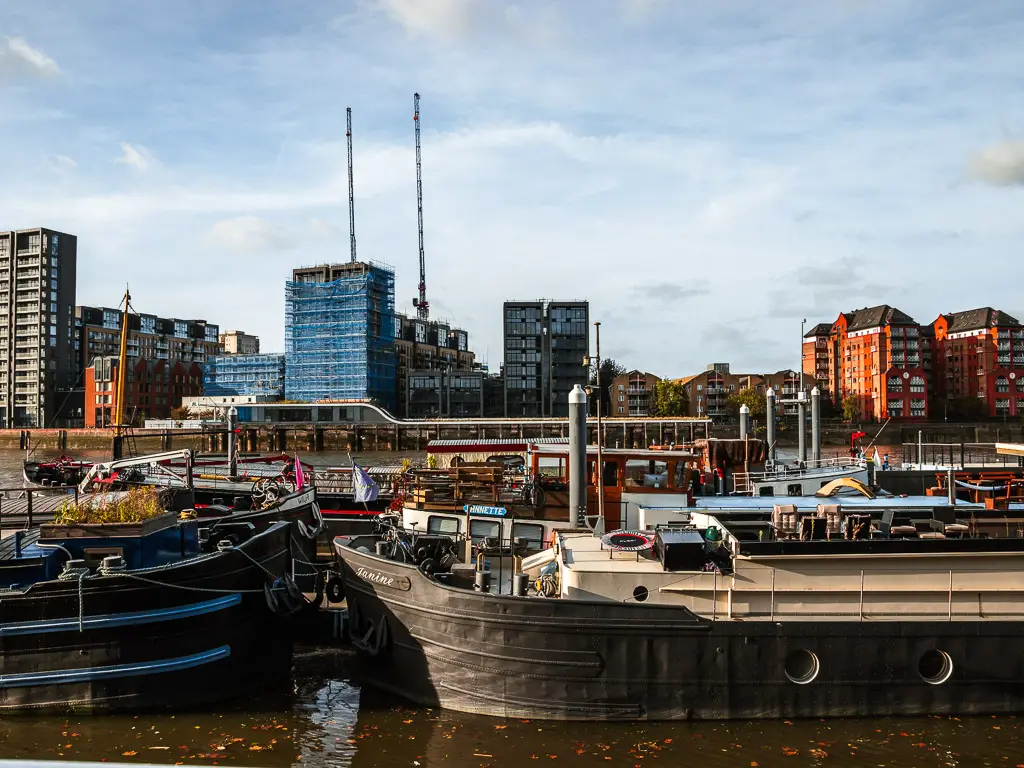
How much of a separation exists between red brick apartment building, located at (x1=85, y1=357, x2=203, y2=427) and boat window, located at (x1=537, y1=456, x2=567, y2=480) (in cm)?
10351

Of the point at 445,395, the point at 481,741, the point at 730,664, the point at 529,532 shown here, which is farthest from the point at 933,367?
the point at 481,741

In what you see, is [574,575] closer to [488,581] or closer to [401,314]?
[488,581]

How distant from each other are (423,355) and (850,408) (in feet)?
250

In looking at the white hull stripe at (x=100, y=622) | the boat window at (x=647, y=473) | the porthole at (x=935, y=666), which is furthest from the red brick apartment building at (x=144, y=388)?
the porthole at (x=935, y=666)

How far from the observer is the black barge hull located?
1137 centimetres

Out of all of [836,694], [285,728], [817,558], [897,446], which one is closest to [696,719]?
[836,694]

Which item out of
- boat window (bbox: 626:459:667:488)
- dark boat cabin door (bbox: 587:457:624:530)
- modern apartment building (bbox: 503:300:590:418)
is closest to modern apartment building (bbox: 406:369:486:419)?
modern apartment building (bbox: 503:300:590:418)

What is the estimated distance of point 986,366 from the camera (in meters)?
118

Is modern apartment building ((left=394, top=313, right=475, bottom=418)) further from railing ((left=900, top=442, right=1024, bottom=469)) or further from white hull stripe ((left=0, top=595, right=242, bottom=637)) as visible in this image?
white hull stripe ((left=0, top=595, right=242, bottom=637))

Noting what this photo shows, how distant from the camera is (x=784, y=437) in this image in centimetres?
10375

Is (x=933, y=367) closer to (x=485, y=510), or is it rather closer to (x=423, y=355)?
(x=423, y=355)

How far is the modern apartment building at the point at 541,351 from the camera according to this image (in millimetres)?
124000

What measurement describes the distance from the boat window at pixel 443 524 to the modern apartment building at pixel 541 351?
4218 inches

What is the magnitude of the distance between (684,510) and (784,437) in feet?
308
